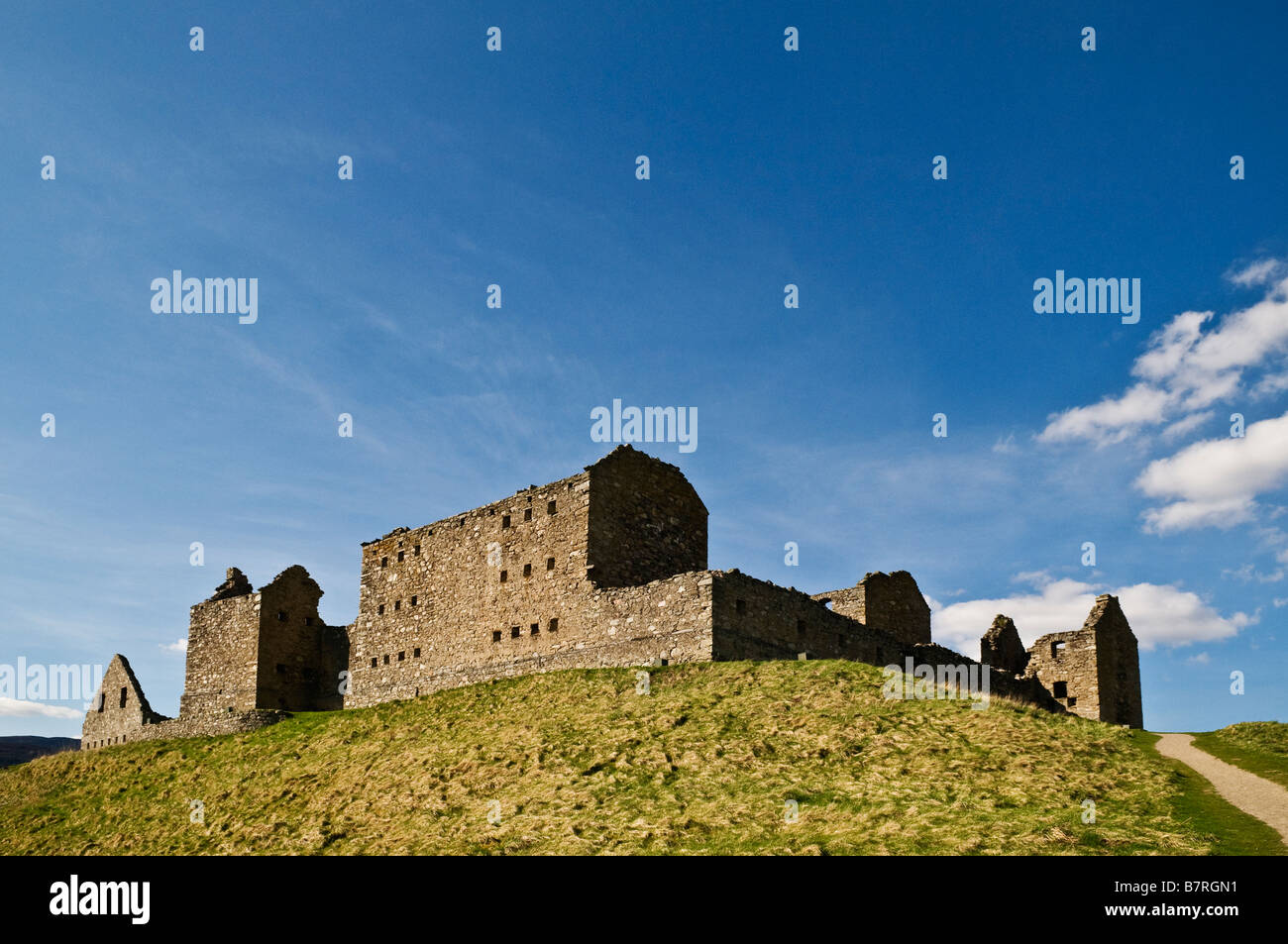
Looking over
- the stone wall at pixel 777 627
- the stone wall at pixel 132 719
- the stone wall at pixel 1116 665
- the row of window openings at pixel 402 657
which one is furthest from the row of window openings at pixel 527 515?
the stone wall at pixel 1116 665

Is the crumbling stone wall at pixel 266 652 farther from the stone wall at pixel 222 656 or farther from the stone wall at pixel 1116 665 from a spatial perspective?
the stone wall at pixel 1116 665

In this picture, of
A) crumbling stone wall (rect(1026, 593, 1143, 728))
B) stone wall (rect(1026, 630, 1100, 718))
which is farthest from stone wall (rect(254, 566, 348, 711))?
crumbling stone wall (rect(1026, 593, 1143, 728))

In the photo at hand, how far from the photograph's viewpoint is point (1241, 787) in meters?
21.0

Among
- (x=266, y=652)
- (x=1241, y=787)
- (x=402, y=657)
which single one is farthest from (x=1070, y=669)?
(x=266, y=652)

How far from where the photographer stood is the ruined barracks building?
110 feet

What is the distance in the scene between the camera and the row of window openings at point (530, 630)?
3659cm

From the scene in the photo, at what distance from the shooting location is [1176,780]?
70.2 feet

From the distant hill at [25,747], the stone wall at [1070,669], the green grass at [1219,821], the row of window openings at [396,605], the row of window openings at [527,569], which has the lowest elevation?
the distant hill at [25,747]

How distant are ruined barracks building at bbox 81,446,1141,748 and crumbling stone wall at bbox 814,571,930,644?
87mm

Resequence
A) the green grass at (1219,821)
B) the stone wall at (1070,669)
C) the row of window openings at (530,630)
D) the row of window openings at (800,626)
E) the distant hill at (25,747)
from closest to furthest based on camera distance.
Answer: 1. the green grass at (1219,821)
2. the row of window openings at (800,626)
3. the row of window openings at (530,630)
4. the stone wall at (1070,669)
5. the distant hill at (25,747)

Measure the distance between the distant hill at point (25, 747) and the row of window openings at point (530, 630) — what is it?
67.4 meters

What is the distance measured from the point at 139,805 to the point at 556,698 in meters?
13.8
